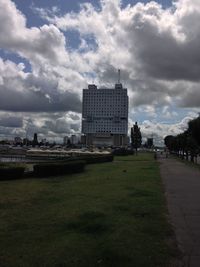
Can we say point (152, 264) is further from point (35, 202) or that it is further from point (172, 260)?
point (35, 202)

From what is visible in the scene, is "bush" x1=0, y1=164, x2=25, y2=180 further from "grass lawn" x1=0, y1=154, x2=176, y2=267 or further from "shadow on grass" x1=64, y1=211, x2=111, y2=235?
"shadow on grass" x1=64, y1=211, x2=111, y2=235

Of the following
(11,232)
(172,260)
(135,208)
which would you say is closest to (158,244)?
(172,260)

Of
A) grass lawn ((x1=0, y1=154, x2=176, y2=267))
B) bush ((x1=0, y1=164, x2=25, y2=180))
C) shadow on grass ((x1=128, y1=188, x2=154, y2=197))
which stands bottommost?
grass lawn ((x1=0, y1=154, x2=176, y2=267))

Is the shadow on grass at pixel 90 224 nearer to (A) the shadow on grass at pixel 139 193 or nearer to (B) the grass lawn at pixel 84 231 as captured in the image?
(B) the grass lawn at pixel 84 231

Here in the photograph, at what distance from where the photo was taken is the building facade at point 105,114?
16375cm

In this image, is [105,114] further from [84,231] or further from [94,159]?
[84,231]

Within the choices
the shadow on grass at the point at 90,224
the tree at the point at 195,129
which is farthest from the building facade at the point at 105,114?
the shadow on grass at the point at 90,224

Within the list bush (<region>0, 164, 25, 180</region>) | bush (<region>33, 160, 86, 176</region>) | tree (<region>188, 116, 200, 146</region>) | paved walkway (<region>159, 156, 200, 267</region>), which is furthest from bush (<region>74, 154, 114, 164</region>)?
paved walkway (<region>159, 156, 200, 267</region>)

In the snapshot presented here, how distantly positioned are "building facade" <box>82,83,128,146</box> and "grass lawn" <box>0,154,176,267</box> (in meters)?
149

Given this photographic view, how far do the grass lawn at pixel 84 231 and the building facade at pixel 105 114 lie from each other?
149m

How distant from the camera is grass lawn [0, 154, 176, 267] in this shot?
700 centimetres

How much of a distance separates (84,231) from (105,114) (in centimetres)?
15672

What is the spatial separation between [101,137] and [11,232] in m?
158

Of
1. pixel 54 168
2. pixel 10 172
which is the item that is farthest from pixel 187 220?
pixel 54 168
